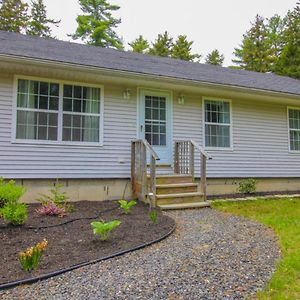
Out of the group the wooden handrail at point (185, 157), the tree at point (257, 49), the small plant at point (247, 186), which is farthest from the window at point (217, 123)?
the tree at point (257, 49)

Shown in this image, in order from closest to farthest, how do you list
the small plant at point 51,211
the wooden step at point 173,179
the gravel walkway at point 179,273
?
1. the gravel walkway at point 179,273
2. the small plant at point 51,211
3. the wooden step at point 173,179

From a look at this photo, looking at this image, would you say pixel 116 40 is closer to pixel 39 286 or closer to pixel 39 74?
pixel 39 74

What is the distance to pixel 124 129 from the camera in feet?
24.5

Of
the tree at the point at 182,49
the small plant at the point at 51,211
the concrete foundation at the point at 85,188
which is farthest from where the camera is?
the tree at the point at 182,49

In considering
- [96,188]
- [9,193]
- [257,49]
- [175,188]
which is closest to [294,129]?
[175,188]

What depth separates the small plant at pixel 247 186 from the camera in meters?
8.35

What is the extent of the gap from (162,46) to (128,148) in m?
20.6

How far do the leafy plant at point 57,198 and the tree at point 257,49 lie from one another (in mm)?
23260

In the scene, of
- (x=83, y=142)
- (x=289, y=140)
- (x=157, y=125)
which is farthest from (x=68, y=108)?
(x=289, y=140)

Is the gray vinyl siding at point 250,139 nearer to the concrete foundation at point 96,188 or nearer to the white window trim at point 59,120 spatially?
the concrete foundation at point 96,188

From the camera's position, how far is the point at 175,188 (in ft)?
21.9

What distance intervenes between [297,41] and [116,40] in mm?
14230

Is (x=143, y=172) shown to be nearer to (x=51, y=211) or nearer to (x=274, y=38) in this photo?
(x=51, y=211)

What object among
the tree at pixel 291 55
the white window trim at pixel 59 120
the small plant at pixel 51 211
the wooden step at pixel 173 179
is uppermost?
the tree at pixel 291 55
